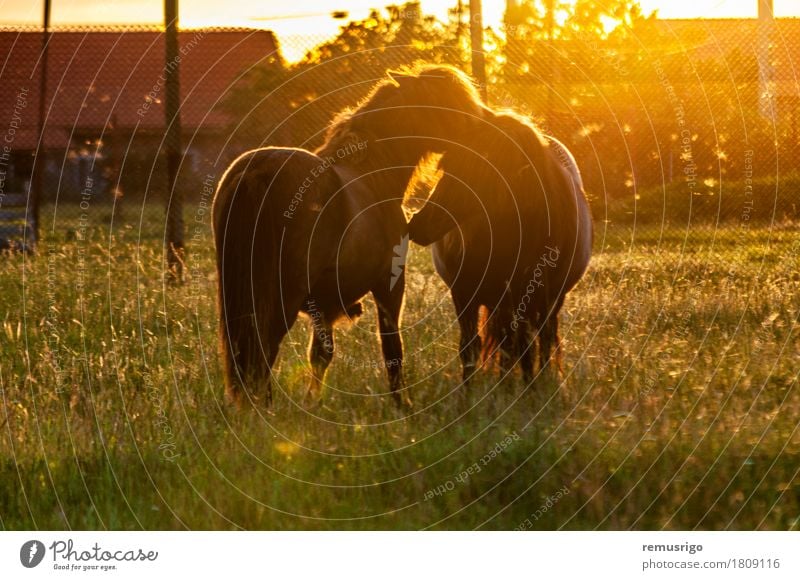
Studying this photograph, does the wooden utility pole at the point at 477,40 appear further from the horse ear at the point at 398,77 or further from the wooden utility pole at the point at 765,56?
the wooden utility pole at the point at 765,56

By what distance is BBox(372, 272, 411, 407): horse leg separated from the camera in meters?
6.08

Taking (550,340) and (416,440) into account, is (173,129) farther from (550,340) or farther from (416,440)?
(416,440)

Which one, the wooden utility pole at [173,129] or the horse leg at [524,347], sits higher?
the wooden utility pole at [173,129]

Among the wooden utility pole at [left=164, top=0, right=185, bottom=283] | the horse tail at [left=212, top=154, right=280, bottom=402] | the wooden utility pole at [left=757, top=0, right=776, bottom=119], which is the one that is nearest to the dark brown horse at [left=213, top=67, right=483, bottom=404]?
the horse tail at [left=212, top=154, right=280, bottom=402]

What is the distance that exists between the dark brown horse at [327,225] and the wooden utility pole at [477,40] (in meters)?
2.41

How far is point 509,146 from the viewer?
5871mm

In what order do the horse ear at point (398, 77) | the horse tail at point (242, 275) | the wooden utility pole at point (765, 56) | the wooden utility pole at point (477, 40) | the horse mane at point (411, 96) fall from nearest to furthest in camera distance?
the horse tail at point (242, 275) → the horse mane at point (411, 96) → the horse ear at point (398, 77) → the wooden utility pole at point (477, 40) → the wooden utility pole at point (765, 56)

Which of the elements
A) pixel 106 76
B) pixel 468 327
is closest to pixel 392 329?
pixel 468 327

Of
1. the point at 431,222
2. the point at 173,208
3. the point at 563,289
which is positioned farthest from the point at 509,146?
the point at 173,208

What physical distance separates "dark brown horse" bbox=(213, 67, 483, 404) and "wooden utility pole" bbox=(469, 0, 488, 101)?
7.90ft

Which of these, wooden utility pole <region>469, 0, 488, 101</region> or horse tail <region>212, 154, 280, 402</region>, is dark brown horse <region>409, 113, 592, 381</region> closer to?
horse tail <region>212, 154, 280, 402</region>

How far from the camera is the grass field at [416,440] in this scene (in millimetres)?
4230

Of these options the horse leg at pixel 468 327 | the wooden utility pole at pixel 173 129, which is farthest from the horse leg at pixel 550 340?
the wooden utility pole at pixel 173 129

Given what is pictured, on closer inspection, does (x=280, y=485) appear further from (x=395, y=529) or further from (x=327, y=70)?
(x=327, y=70)
